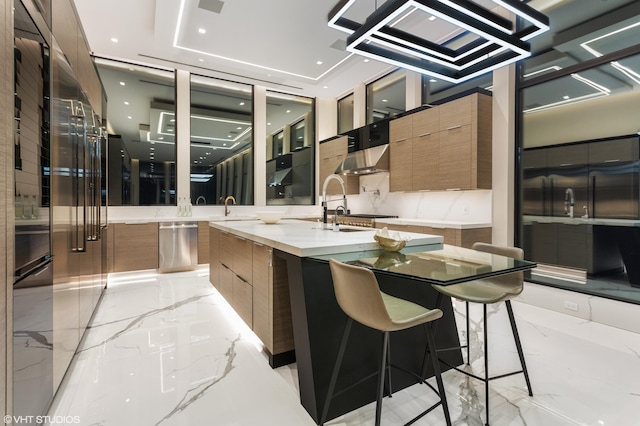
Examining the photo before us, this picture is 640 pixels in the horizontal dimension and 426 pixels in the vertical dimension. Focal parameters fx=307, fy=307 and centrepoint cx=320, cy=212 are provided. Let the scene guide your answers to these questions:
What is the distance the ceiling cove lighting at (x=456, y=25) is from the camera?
215cm

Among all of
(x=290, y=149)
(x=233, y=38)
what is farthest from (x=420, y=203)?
(x=233, y=38)

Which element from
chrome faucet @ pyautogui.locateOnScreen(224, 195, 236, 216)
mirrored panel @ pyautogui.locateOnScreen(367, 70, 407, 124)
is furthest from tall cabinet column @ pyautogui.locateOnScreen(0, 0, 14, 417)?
mirrored panel @ pyautogui.locateOnScreen(367, 70, 407, 124)

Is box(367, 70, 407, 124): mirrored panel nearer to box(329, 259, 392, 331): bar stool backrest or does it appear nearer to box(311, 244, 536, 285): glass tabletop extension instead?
box(311, 244, 536, 285): glass tabletop extension

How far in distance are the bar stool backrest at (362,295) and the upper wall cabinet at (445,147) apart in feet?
9.81

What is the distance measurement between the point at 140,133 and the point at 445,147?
197 inches

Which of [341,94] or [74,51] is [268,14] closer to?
[74,51]

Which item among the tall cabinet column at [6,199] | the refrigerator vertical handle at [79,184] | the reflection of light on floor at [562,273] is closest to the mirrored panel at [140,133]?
the refrigerator vertical handle at [79,184]

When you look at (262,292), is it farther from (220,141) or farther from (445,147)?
(220,141)

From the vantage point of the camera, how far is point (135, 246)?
4797 mm

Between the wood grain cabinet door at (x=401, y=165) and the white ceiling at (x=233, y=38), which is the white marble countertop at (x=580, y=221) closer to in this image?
the wood grain cabinet door at (x=401, y=165)

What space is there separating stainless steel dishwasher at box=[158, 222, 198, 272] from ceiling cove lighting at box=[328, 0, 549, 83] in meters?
→ 3.85

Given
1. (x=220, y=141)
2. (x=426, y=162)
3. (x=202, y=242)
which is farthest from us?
(x=220, y=141)

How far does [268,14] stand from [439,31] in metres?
2.27

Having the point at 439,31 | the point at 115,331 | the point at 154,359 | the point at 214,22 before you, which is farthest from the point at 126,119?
the point at 439,31
